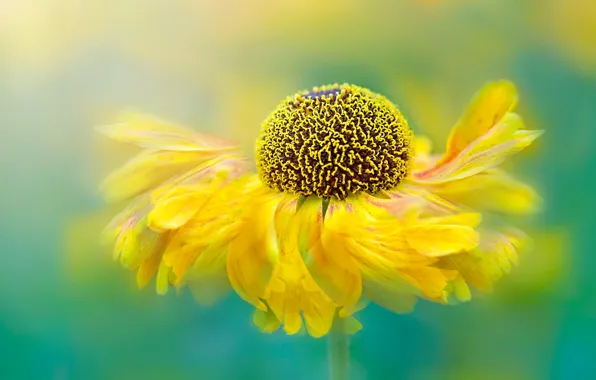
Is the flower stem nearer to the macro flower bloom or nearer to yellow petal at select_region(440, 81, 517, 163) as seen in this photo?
the macro flower bloom

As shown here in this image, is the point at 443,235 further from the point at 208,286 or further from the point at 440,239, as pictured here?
the point at 208,286

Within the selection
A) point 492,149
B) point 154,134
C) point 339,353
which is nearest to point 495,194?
point 492,149

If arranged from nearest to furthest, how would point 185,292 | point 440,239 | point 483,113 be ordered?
point 440,239 < point 483,113 < point 185,292

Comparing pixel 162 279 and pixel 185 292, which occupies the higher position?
pixel 162 279

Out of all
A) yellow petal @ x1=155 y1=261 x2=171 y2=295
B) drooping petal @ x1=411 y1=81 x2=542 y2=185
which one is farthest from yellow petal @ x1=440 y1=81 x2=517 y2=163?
yellow petal @ x1=155 y1=261 x2=171 y2=295

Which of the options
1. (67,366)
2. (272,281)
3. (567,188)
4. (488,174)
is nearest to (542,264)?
(567,188)

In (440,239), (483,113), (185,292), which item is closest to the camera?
(440,239)

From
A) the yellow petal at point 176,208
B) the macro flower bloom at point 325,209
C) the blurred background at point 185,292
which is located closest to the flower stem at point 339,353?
the macro flower bloom at point 325,209
